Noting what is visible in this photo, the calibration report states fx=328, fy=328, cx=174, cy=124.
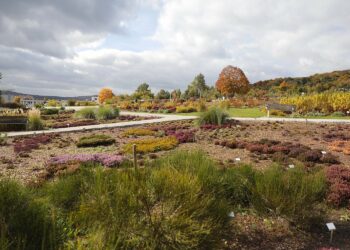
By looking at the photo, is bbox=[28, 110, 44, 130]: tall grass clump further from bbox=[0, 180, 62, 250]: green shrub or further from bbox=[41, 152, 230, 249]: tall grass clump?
bbox=[0, 180, 62, 250]: green shrub

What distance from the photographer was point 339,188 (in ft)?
22.5

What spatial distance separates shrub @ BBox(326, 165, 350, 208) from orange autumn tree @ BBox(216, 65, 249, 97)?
1487 inches

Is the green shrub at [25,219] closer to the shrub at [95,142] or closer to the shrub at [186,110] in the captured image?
the shrub at [95,142]

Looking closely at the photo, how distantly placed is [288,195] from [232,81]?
40922 mm

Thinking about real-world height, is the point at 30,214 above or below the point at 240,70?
below

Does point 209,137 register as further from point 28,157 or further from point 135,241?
point 135,241

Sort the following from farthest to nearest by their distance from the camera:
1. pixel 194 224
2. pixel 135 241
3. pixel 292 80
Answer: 1. pixel 292 80
2. pixel 194 224
3. pixel 135 241

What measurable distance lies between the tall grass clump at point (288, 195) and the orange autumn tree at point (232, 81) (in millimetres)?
40221

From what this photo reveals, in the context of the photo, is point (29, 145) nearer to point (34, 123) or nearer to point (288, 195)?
point (34, 123)

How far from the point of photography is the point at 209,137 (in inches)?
579

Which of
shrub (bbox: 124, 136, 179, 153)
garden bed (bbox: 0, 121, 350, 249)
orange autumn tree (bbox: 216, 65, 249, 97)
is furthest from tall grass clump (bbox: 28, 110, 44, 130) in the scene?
orange autumn tree (bbox: 216, 65, 249, 97)

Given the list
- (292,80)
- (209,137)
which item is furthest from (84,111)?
(292,80)

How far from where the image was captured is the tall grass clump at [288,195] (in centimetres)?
526

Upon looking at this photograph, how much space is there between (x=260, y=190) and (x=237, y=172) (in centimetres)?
115
